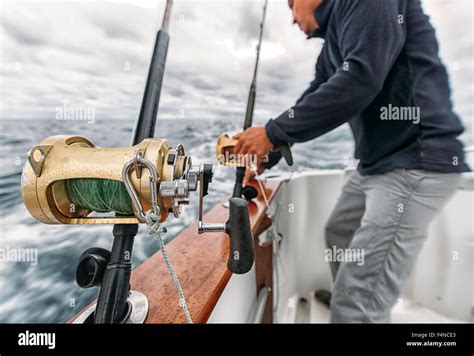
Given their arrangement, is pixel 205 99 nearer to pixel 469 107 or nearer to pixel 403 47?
pixel 403 47

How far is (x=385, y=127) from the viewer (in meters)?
0.72

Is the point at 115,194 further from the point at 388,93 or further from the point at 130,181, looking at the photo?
the point at 388,93

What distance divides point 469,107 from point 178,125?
3.85 feet

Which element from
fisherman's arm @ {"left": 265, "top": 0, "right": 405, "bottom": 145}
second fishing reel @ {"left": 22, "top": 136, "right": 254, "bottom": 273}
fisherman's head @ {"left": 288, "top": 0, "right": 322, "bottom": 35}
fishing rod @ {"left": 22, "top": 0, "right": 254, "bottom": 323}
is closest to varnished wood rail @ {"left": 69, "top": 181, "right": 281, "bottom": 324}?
fishing rod @ {"left": 22, "top": 0, "right": 254, "bottom": 323}

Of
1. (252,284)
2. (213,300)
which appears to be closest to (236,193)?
(252,284)

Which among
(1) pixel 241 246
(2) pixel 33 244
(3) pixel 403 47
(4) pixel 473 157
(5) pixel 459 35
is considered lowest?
(2) pixel 33 244

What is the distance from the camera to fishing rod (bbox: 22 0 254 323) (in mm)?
269

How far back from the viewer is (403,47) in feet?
2.13

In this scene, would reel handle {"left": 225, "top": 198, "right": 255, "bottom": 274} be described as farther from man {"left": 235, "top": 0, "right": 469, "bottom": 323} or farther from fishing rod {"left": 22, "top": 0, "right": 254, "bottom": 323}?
man {"left": 235, "top": 0, "right": 469, "bottom": 323}

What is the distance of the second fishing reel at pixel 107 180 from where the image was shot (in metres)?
0.27

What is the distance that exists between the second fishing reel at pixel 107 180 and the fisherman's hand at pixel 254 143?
357 mm

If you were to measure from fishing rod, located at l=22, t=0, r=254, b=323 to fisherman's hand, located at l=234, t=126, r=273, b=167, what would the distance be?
1.14 feet

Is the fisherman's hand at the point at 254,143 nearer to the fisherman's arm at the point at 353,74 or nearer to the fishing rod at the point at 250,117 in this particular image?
the fisherman's arm at the point at 353,74

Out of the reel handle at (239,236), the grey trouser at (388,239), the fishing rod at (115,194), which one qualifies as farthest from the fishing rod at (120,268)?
the grey trouser at (388,239)
